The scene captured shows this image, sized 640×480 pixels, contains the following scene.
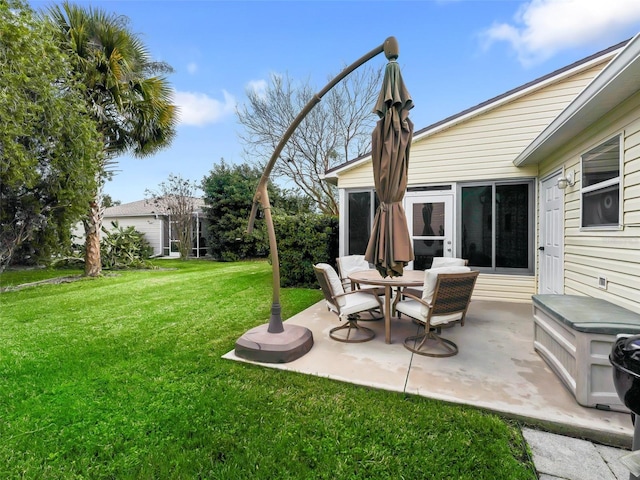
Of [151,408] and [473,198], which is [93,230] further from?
[473,198]

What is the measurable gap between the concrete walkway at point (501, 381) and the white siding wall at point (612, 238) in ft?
3.24

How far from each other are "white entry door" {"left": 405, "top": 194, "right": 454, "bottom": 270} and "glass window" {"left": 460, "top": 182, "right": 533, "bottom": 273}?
287 millimetres

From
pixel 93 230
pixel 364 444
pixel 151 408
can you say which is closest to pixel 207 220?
pixel 93 230

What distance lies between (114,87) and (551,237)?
1110cm

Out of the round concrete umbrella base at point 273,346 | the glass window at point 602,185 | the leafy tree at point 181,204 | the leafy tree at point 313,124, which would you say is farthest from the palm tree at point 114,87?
the glass window at point 602,185

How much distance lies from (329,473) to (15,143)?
7.97m

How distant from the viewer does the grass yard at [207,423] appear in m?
1.86

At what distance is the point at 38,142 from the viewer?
679 centimetres

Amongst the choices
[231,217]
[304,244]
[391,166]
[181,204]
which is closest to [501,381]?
[391,166]

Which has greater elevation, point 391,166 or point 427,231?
point 391,166

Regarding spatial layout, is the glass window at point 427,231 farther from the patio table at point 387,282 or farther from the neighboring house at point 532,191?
the patio table at point 387,282

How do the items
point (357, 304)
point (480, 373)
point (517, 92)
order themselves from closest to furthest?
point (480, 373), point (357, 304), point (517, 92)

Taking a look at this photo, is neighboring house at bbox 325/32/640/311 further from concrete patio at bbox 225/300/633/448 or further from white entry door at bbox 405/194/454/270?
concrete patio at bbox 225/300/633/448

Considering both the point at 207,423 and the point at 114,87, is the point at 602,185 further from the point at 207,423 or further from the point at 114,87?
the point at 114,87
